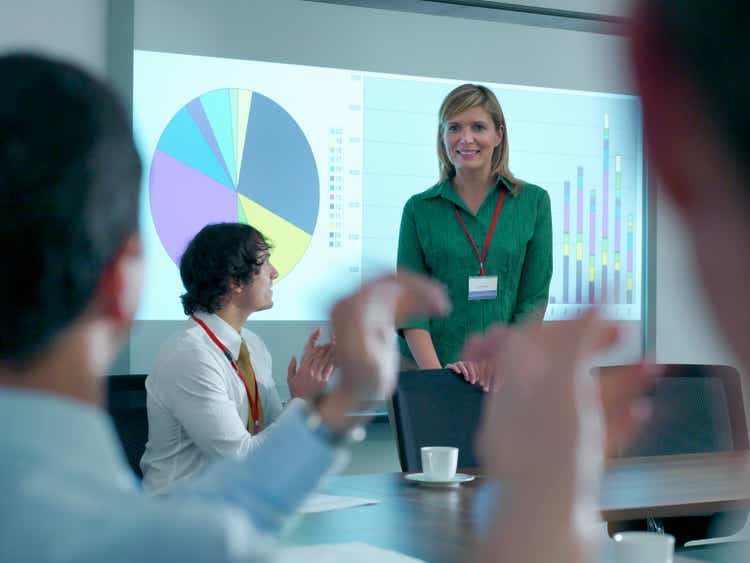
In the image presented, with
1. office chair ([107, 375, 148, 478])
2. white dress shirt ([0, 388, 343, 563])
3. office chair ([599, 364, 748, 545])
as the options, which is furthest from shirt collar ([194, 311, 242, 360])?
white dress shirt ([0, 388, 343, 563])

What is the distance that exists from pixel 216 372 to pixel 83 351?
7.16 feet

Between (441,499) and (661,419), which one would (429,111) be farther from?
(441,499)

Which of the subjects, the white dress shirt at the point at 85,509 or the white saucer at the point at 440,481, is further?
the white saucer at the point at 440,481

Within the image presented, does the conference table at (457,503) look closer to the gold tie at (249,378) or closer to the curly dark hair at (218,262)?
the gold tie at (249,378)

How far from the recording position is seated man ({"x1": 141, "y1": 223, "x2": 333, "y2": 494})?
8.98 ft

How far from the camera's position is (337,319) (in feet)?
2.53

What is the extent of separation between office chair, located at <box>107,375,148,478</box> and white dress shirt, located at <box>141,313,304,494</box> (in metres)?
0.04

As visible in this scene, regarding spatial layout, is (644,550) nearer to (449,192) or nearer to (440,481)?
(440,481)

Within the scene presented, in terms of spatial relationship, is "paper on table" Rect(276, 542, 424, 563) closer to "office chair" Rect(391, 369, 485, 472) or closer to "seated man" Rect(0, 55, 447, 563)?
"seated man" Rect(0, 55, 447, 563)

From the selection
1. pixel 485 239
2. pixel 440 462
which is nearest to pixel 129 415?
pixel 440 462

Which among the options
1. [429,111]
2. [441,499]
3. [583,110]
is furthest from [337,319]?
[583,110]

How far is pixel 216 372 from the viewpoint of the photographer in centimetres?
283

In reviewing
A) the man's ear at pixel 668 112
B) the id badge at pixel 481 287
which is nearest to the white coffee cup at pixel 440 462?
the id badge at pixel 481 287

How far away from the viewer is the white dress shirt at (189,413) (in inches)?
107
